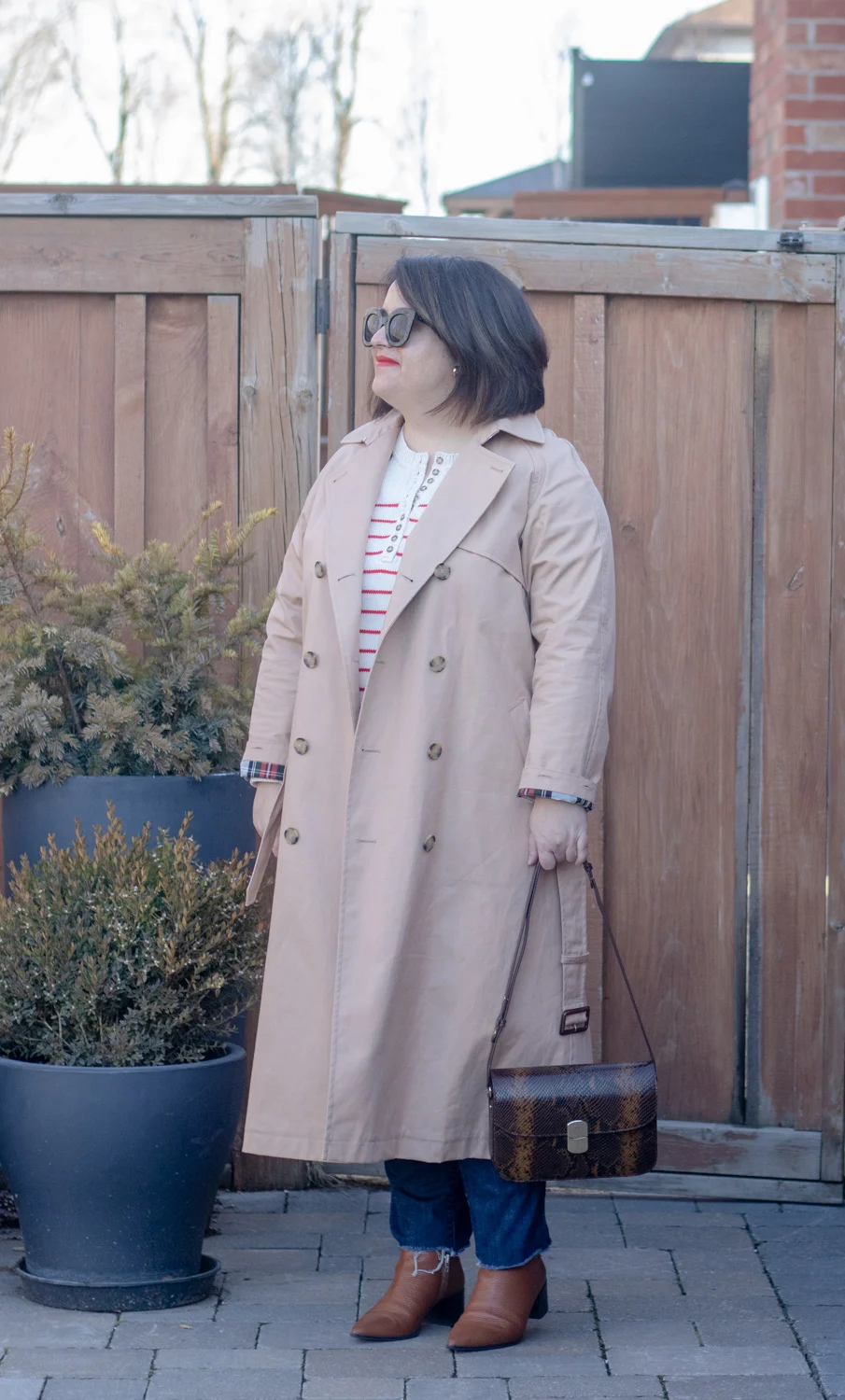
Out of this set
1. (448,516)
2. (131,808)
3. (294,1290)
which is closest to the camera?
(448,516)

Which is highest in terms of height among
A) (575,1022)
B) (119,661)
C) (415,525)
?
(415,525)

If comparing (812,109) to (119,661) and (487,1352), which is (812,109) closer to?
(119,661)

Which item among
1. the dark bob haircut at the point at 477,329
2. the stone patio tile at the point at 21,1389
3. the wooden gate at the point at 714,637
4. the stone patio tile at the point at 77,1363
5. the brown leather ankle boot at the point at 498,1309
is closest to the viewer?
the stone patio tile at the point at 21,1389

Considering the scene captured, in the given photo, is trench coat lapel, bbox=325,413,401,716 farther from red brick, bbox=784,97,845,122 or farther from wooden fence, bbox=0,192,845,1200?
red brick, bbox=784,97,845,122

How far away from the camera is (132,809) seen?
11.5ft

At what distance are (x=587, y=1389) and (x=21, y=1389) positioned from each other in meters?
0.97

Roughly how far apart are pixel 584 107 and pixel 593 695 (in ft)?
33.6

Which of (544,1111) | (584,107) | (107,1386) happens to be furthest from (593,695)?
(584,107)

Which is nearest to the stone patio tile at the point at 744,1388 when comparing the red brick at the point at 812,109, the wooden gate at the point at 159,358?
the wooden gate at the point at 159,358

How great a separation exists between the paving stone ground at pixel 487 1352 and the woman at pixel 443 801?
12 centimetres

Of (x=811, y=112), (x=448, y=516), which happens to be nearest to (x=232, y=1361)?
(x=448, y=516)

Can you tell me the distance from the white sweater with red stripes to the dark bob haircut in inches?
4.8

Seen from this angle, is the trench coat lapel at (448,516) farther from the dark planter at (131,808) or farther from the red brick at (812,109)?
the red brick at (812,109)

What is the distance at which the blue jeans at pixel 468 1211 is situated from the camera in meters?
3.04
